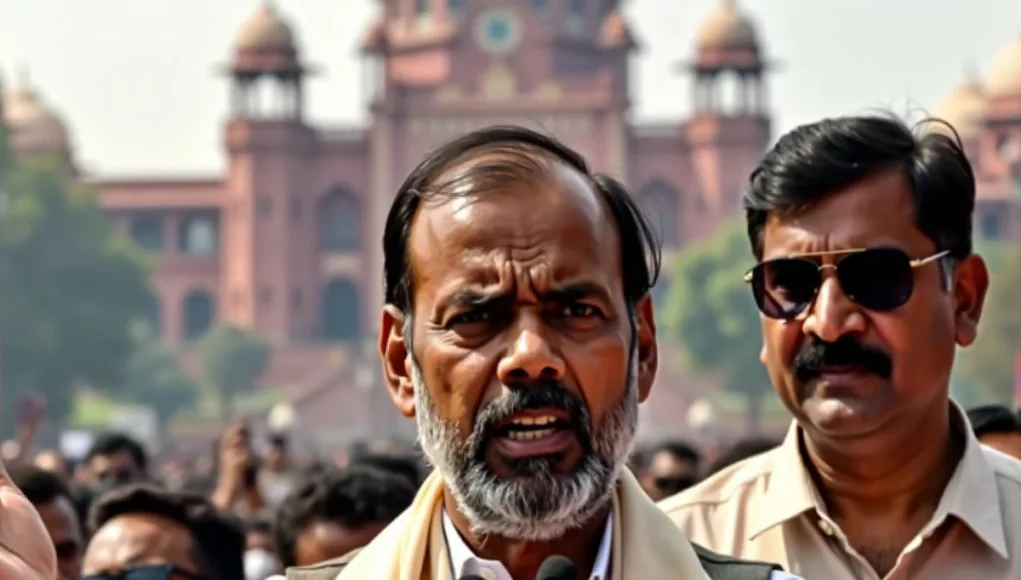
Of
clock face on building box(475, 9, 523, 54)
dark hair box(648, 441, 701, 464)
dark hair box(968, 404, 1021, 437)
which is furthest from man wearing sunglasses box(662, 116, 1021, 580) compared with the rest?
clock face on building box(475, 9, 523, 54)

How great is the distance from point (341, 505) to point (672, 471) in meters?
2.78

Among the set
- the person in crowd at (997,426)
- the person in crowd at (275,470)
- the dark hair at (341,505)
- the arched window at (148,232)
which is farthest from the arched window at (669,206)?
the person in crowd at (997,426)

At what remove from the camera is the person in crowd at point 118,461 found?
9.08 metres

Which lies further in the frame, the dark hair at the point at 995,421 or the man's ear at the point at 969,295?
the dark hair at the point at 995,421

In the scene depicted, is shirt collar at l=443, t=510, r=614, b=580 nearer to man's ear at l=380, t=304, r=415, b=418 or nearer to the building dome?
man's ear at l=380, t=304, r=415, b=418

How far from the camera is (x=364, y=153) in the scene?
220ft

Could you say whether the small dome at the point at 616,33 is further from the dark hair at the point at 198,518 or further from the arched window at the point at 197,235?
the dark hair at the point at 198,518

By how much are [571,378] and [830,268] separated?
93 centimetres

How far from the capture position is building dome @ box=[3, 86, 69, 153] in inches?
2800

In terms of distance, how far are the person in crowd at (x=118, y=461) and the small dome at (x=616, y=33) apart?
205 ft

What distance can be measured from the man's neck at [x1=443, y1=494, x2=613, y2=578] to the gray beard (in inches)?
0.7

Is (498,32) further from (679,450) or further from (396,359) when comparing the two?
(396,359)

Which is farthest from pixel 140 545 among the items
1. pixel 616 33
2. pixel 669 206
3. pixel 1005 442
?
pixel 616 33

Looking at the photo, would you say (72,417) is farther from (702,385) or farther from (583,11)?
(583,11)
